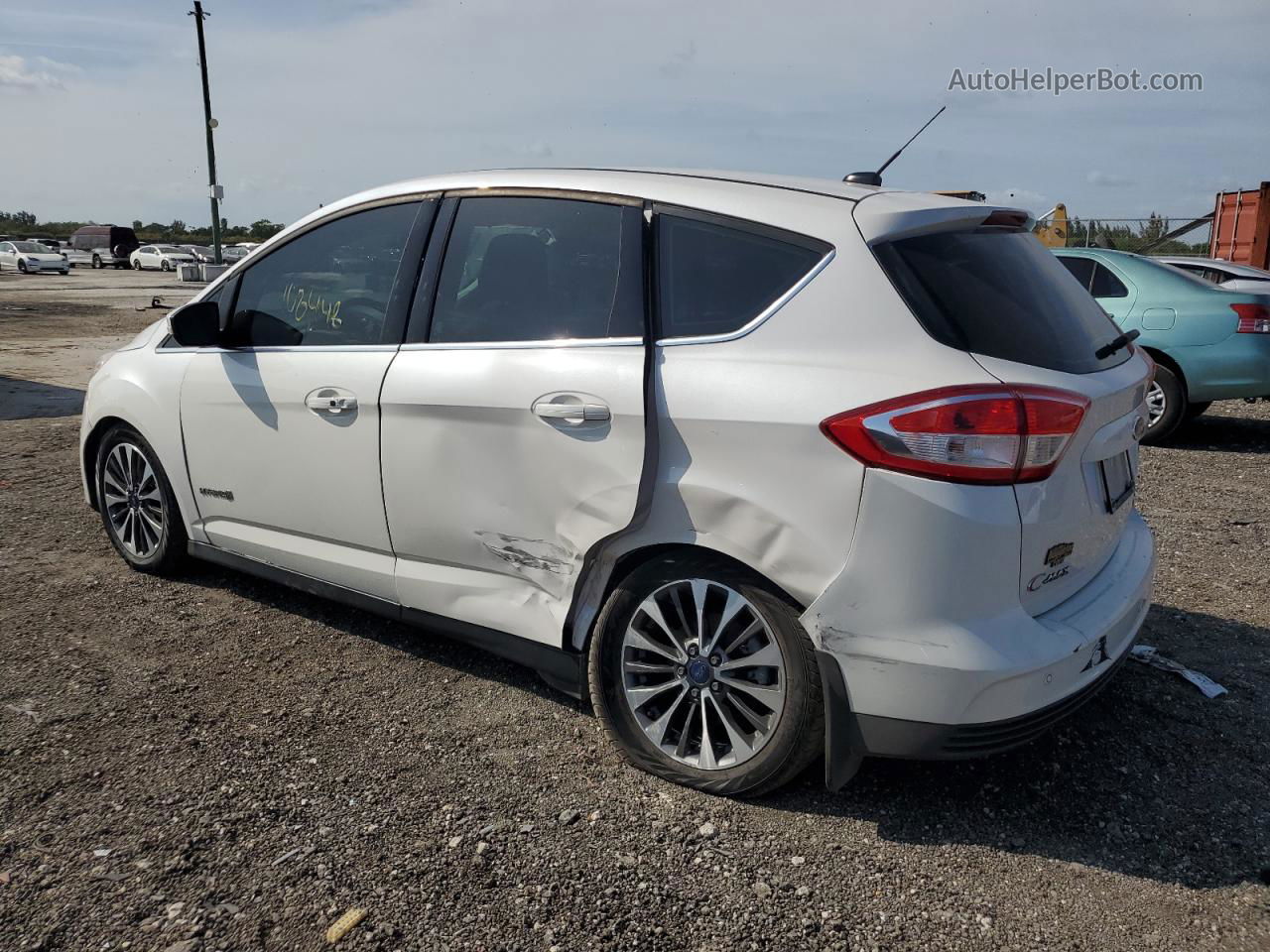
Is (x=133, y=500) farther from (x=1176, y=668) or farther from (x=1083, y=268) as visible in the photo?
(x=1083, y=268)

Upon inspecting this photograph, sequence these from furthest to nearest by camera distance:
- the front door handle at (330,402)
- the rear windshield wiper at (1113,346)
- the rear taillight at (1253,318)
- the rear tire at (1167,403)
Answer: the rear tire at (1167,403) < the rear taillight at (1253,318) < the front door handle at (330,402) < the rear windshield wiper at (1113,346)

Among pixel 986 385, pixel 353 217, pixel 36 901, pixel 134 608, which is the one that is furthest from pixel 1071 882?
pixel 134 608

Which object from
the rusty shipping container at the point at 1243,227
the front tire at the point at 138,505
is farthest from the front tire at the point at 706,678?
the rusty shipping container at the point at 1243,227

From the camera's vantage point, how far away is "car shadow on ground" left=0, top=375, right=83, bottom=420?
31.3 ft

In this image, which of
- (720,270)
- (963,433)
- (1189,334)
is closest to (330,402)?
(720,270)

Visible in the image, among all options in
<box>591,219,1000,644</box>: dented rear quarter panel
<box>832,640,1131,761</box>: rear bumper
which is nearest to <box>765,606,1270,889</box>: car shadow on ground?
<box>832,640,1131,761</box>: rear bumper

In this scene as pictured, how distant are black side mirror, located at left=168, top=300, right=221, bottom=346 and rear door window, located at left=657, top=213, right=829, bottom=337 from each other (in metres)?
2.08

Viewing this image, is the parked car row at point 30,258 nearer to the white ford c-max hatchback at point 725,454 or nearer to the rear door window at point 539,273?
the white ford c-max hatchback at point 725,454

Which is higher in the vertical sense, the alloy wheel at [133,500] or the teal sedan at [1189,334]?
the teal sedan at [1189,334]

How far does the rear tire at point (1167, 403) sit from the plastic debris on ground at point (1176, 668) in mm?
5088

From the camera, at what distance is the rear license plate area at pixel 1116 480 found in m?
2.98

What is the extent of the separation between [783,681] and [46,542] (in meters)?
4.31

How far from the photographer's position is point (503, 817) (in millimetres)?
2992

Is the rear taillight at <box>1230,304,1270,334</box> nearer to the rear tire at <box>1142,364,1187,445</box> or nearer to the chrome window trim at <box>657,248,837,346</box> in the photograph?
the rear tire at <box>1142,364,1187,445</box>
